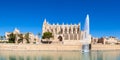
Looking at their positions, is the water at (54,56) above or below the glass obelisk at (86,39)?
below

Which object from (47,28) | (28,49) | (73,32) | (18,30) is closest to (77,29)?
(73,32)

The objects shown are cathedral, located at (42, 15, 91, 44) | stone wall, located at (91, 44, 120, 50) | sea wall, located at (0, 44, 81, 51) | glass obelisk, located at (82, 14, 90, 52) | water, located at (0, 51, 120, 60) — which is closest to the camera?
water, located at (0, 51, 120, 60)

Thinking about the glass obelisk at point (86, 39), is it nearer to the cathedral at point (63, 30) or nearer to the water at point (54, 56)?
the cathedral at point (63, 30)

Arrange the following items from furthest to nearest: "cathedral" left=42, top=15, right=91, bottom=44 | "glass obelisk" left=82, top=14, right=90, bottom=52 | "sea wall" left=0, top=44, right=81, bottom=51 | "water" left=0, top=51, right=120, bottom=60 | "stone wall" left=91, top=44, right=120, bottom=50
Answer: "cathedral" left=42, top=15, right=91, bottom=44 → "stone wall" left=91, top=44, right=120, bottom=50 → "glass obelisk" left=82, top=14, right=90, bottom=52 → "sea wall" left=0, top=44, right=81, bottom=51 → "water" left=0, top=51, right=120, bottom=60

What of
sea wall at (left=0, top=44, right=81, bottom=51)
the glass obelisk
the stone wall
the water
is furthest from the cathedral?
the water

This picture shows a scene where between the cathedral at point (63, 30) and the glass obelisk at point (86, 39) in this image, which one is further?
the cathedral at point (63, 30)

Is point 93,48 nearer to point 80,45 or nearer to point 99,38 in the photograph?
point 80,45

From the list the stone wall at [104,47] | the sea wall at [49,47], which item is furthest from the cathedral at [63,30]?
the sea wall at [49,47]

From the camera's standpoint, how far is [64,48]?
7019 cm

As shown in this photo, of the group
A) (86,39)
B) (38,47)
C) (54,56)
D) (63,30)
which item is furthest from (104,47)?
(54,56)

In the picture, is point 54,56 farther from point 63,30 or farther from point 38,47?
point 63,30

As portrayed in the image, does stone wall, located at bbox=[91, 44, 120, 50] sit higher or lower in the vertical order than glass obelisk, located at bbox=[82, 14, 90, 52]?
lower

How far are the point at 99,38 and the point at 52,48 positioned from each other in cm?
3029

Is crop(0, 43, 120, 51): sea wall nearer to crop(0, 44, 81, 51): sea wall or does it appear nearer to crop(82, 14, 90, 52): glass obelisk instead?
crop(0, 44, 81, 51): sea wall
